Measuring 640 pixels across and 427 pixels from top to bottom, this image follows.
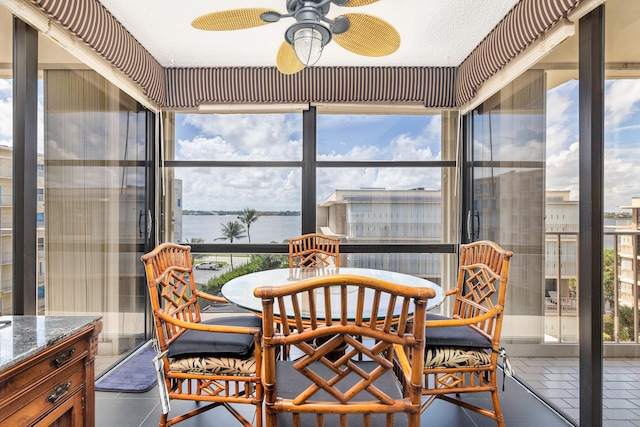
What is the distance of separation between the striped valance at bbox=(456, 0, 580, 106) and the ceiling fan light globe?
1.31 metres

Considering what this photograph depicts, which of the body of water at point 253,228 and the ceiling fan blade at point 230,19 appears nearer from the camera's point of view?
the ceiling fan blade at point 230,19

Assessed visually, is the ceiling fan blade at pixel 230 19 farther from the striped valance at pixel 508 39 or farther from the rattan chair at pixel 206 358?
the striped valance at pixel 508 39

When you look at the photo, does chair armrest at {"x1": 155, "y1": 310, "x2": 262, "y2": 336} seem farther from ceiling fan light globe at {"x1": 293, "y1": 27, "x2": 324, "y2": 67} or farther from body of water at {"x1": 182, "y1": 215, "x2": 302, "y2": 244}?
body of water at {"x1": 182, "y1": 215, "x2": 302, "y2": 244}

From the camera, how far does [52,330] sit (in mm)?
1233

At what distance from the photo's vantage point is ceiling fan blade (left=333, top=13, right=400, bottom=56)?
1.74 meters

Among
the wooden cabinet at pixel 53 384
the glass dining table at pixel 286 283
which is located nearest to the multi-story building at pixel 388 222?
the glass dining table at pixel 286 283

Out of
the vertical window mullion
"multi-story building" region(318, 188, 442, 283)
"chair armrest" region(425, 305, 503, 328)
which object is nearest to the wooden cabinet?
the vertical window mullion

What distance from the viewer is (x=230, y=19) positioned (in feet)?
5.78

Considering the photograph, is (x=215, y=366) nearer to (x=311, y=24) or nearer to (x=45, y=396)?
A: (x=45, y=396)

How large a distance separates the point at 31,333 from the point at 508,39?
300 centimetres

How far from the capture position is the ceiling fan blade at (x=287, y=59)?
2.10 meters

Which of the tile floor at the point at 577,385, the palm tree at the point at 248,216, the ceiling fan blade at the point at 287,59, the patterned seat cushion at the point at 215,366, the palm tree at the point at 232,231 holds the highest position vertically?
the ceiling fan blade at the point at 287,59

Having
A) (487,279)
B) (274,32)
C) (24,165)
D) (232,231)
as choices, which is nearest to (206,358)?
(24,165)

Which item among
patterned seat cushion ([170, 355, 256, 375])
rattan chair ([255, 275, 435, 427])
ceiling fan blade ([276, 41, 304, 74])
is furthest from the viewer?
ceiling fan blade ([276, 41, 304, 74])
